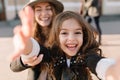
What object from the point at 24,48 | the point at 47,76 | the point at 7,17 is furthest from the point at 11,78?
the point at 7,17

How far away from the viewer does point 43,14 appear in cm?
256

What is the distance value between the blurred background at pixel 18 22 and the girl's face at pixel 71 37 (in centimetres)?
334

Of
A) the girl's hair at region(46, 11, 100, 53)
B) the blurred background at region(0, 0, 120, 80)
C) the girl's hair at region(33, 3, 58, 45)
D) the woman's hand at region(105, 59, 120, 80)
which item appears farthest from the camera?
the blurred background at region(0, 0, 120, 80)

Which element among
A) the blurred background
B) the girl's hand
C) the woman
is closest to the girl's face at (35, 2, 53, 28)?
the woman

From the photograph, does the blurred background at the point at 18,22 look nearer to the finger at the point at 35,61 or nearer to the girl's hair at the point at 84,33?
the girl's hair at the point at 84,33

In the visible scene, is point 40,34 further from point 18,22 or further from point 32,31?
point 18,22

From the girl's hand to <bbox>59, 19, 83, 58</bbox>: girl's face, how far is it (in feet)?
1.12

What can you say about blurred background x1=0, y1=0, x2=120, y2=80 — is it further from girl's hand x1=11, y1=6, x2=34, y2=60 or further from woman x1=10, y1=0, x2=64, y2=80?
girl's hand x1=11, y1=6, x2=34, y2=60

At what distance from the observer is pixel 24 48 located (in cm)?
165

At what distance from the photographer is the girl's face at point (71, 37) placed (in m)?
1.94

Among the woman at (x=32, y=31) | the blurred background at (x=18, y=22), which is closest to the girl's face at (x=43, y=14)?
the woman at (x=32, y=31)

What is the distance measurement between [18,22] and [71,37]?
→ 29.3 ft

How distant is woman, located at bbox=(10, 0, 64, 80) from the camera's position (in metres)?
1.58

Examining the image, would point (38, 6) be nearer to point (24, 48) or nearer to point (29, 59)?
point (29, 59)
